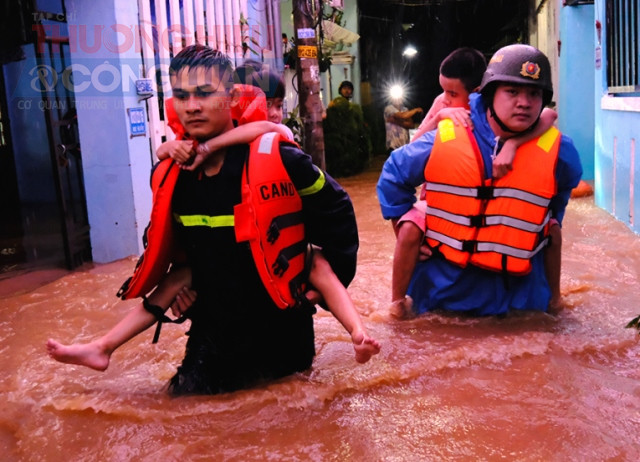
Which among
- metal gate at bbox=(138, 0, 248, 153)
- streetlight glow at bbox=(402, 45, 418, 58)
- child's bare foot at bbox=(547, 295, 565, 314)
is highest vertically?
streetlight glow at bbox=(402, 45, 418, 58)

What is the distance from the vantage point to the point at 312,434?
281cm

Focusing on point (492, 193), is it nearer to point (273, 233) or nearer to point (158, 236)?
point (273, 233)

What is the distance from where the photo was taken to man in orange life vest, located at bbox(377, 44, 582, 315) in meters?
3.73

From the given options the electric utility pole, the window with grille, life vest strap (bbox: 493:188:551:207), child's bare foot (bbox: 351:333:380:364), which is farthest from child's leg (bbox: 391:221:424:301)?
the electric utility pole

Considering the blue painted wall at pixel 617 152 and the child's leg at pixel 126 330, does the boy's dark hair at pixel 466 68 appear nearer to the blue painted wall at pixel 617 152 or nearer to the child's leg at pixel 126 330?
the child's leg at pixel 126 330

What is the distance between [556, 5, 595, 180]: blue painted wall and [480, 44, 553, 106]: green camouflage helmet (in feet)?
25.0

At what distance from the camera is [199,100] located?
296 cm

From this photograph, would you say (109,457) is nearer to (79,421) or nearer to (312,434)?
Answer: (79,421)

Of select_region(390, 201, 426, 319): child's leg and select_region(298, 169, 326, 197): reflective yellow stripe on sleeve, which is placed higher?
select_region(298, 169, 326, 197): reflective yellow stripe on sleeve

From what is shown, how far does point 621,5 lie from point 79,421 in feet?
21.1

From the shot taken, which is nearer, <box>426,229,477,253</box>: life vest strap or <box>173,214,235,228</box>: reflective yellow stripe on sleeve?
<box>173,214,235,228</box>: reflective yellow stripe on sleeve

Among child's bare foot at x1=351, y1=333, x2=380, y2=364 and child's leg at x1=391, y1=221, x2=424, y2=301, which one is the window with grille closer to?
child's leg at x1=391, y1=221, x2=424, y2=301

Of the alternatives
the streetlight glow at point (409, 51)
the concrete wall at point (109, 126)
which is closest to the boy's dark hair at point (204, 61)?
the concrete wall at point (109, 126)

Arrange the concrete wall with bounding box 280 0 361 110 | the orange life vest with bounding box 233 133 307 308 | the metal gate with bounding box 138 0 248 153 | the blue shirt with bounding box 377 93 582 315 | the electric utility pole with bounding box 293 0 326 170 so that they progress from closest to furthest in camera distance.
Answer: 1. the orange life vest with bounding box 233 133 307 308
2. the blue shirt with bounding box 377 93 582 315
3. the metal gate with bounding box 138 0 248 153
4. the electric utility pole with bounding box 293 0 326 170
5. the concrete wall with bounding box 280 0 361 110
